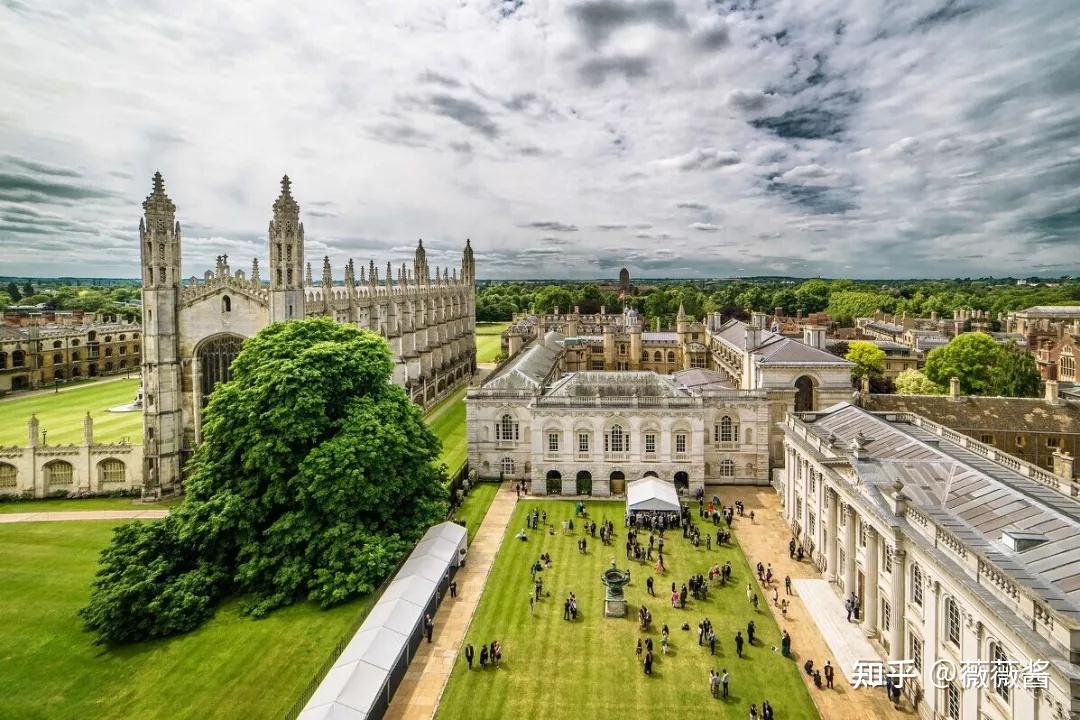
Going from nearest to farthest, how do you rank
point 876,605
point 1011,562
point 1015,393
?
1. point 1011,562
2. point 876,605
3. point 1015,393

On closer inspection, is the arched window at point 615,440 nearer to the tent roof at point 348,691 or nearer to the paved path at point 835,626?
the paved path at point 835,626

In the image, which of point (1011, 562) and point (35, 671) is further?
point (35, 671)

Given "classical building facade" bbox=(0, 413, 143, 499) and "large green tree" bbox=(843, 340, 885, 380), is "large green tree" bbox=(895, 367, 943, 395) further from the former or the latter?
"classical building facade" bbox=(0, 413, 143, 499)

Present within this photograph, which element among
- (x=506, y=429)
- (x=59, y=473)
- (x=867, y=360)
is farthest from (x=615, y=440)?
(x=867, y=360)

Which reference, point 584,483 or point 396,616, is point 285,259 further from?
point 396,616

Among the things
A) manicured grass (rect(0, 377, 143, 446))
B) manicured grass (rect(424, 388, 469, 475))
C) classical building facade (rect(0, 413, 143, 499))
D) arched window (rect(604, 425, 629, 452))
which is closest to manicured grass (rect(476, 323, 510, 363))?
manicured grass (rect(424, 388, 469, 475))

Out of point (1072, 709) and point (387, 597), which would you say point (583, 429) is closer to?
point (387, 597)

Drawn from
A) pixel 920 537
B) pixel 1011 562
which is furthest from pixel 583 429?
pixel 1011 562
